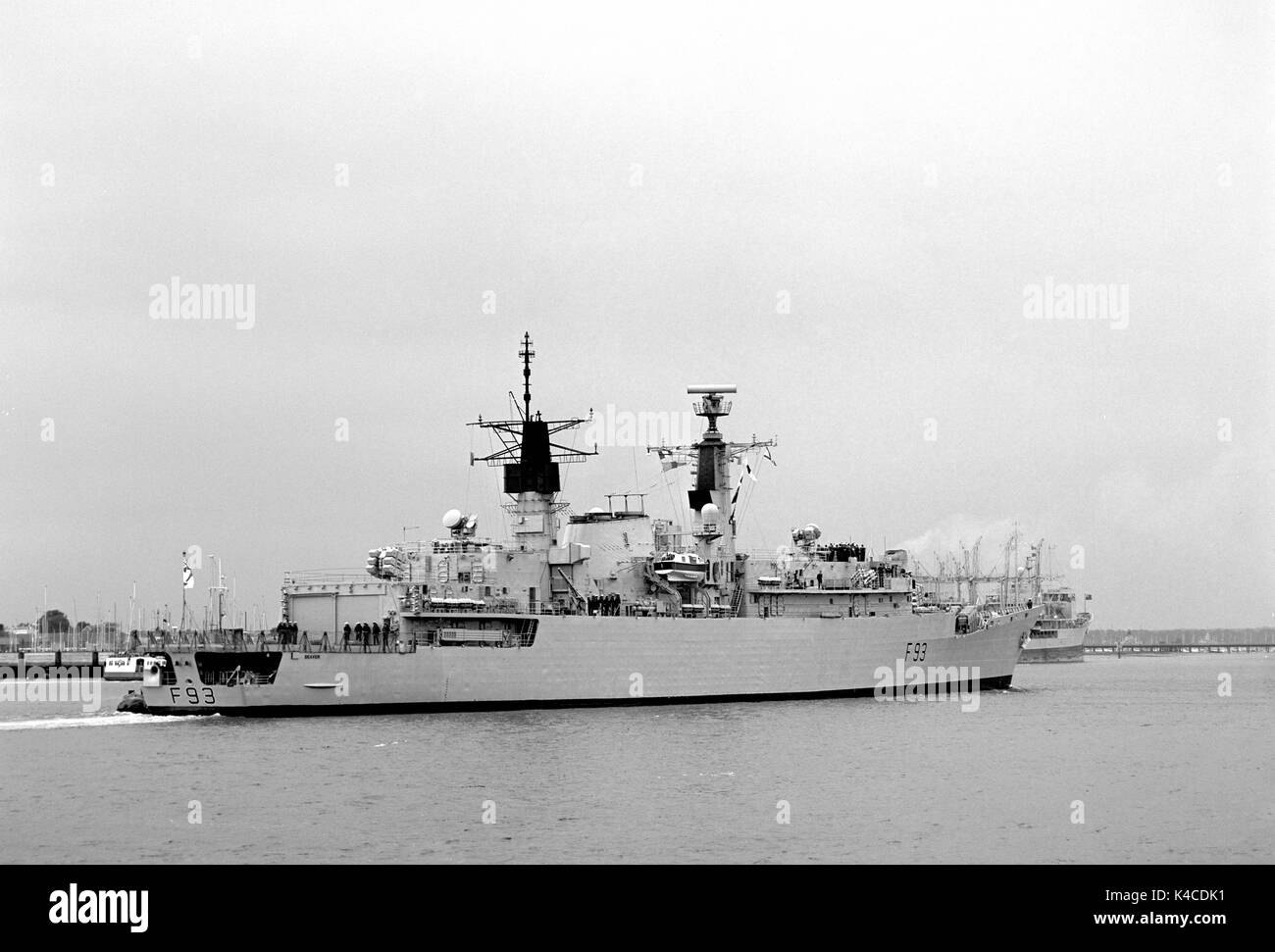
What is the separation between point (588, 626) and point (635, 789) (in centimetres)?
1778

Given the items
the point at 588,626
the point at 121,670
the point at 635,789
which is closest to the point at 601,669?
the point at 588,626

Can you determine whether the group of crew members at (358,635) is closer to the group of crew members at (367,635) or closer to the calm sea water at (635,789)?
the group of crew members at (367,635)

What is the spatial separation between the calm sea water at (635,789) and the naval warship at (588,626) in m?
1.51

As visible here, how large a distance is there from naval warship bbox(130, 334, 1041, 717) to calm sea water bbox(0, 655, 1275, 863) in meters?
1.51

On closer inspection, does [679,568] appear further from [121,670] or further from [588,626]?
[121,670]

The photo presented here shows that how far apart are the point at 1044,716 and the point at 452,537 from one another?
65.6 ft

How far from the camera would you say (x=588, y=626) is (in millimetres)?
45219

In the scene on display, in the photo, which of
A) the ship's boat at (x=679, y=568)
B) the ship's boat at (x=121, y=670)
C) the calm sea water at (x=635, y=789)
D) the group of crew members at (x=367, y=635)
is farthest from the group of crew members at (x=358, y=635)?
the ship's boat at (x=121, y=670)

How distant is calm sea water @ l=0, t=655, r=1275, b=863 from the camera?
2225cm

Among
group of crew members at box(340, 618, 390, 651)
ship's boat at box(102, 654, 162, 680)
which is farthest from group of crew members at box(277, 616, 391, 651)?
ship's boat at box(102, 654, 162, 680)

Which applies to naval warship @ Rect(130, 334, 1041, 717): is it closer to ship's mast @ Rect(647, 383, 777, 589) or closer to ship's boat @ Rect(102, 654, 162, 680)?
ship's mast @ Rect(647, 383, 777, 589)

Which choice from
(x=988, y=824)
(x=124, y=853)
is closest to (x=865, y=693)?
(x=988, y=824)
